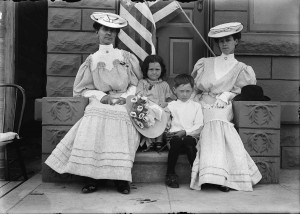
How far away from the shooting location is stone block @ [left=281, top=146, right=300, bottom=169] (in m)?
5.24

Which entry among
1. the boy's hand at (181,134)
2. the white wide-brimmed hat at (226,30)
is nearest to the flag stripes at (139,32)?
the white wide-brimmed hat at (226,30)

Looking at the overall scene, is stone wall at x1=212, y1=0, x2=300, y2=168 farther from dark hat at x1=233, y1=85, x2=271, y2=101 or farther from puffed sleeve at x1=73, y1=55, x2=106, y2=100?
puffed sleeve at x1=73, y1=55, x2=106, y2=100

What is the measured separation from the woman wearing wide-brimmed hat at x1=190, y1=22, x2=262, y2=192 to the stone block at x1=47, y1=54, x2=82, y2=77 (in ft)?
5.31

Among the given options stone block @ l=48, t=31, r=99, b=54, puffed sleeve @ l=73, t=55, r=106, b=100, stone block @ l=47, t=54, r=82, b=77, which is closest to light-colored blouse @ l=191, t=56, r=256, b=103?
puffed sleeve @ l=73, t=55, r=106, b=100

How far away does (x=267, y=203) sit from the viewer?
10.6ft

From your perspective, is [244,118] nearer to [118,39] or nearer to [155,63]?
[155,63]

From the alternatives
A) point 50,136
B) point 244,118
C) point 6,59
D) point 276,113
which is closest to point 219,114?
point 244,118

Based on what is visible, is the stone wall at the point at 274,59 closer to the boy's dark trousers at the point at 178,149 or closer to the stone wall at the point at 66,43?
the stone wall at the point at 66,43

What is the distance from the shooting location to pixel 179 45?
17.9ft

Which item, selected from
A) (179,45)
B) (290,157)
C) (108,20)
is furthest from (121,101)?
(290,157)

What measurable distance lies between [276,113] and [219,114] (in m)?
0.58

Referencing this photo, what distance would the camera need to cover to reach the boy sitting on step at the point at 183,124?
12.7ft

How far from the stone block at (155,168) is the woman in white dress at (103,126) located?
0.20 meters

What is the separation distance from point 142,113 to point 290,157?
243 centimetres
